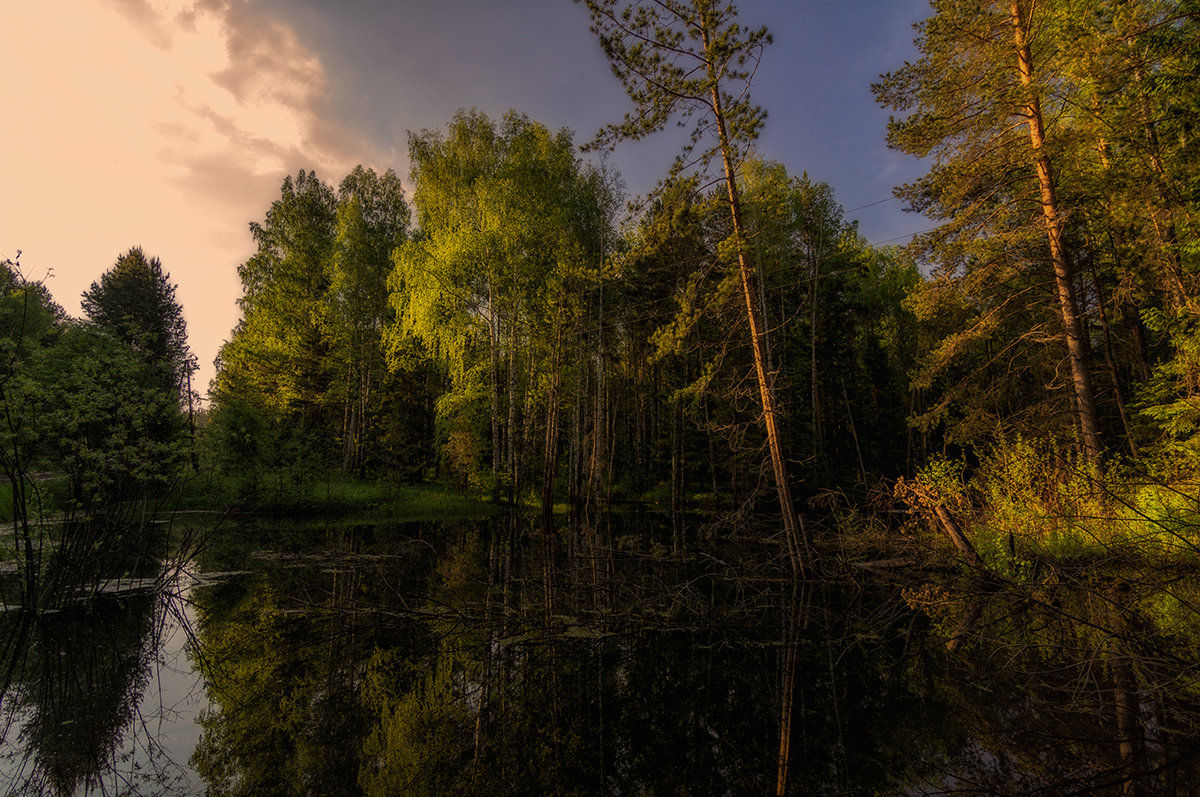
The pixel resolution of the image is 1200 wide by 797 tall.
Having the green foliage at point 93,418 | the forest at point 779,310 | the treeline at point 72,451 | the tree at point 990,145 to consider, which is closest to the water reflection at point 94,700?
the treeline at point 72,451

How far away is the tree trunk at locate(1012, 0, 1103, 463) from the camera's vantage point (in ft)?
29.3

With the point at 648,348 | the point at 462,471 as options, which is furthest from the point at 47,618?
the point at 648,348

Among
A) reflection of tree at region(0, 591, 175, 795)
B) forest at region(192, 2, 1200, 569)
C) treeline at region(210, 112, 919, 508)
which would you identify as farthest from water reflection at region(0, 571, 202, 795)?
treeline at region(210, 112, 919, 508)

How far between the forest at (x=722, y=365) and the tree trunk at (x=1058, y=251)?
0.23ft

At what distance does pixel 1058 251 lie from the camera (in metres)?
9.26

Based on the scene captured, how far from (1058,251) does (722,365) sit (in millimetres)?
7418

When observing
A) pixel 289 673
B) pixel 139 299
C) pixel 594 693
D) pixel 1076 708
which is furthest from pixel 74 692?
pixel 139 299

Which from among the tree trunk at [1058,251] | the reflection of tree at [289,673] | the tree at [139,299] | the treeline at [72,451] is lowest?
the reflection of tree at [289,673]

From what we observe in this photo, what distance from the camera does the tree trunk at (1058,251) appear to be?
8.92 meters

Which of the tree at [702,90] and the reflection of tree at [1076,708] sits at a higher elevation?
the tree at [702,90]

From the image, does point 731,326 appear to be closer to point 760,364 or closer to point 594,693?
point 760,364

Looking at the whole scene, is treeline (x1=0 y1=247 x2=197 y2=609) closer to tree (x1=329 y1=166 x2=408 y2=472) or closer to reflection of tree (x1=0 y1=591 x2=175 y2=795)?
reflection of tree (x1=0 y1=591 x2=175 y2=795)

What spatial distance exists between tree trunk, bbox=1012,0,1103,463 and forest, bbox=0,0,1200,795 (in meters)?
0.07

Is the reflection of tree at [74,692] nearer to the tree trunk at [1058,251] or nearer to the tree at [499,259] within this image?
the tree at [499,259]
